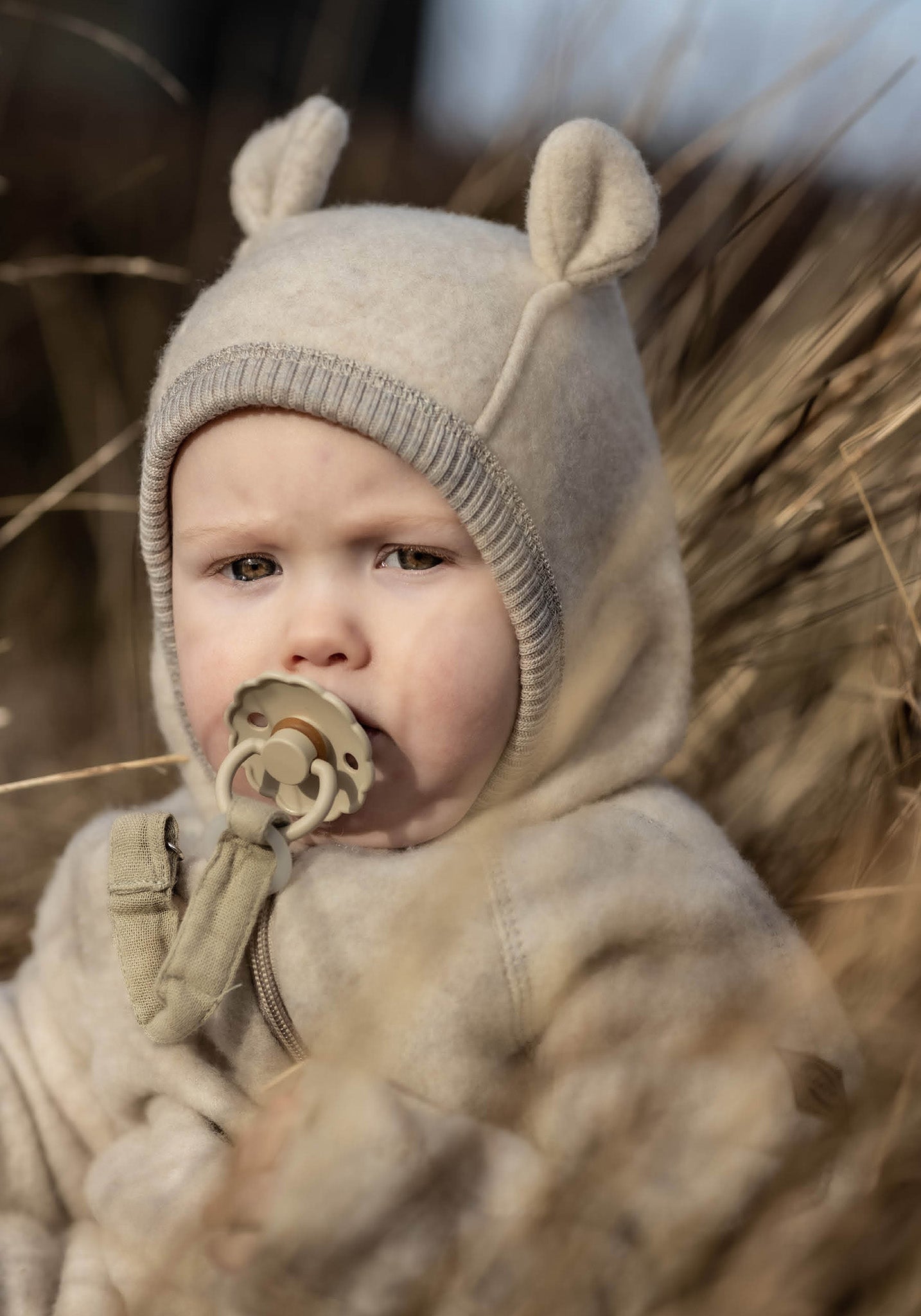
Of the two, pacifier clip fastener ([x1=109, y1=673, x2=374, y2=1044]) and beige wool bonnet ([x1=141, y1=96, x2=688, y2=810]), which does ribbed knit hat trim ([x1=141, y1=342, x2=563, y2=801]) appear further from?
pacifier clip fastener ([x1=109, y1=673, x2=374, y2=1044])

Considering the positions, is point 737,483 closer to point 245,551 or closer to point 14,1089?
point 245,551

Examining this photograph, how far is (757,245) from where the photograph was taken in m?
2.02

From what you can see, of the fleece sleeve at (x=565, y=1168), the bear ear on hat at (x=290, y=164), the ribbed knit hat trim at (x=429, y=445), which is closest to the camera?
the fleece sleeve at (x=565, y=1168)

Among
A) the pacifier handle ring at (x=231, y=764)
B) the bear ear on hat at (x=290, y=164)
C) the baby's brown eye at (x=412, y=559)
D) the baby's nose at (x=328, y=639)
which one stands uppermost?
the bear ear on hat at (x=290, y=164)

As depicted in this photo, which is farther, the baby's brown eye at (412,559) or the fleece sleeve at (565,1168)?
the baby's brown eye at (412,559)

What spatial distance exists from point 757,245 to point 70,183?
2.40 metres

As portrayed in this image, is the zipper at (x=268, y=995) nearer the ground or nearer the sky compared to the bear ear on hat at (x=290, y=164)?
nearer the ground

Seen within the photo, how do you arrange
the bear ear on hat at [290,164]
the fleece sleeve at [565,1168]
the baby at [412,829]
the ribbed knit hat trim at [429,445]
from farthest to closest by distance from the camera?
the bear ear on hat at [290,164] → the ribbed knit hat trim at [429,445] → the baby at [412,829] → the fleece sleeve at [565,1168]

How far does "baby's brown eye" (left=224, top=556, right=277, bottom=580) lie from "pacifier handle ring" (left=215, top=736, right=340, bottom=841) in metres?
0.19

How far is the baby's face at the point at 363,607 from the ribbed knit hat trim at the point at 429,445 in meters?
0.02

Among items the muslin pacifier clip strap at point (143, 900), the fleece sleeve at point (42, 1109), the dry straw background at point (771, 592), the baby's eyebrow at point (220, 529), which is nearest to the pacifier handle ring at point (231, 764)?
the muslin pacifier clip strap at point (143, 900)

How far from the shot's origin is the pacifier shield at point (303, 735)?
1.21 m

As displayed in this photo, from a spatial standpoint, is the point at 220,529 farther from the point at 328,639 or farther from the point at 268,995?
the point at 268,995

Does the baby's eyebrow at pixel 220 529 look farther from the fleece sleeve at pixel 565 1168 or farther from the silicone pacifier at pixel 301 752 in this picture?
the fleece sleeve at pixel 565 1168
